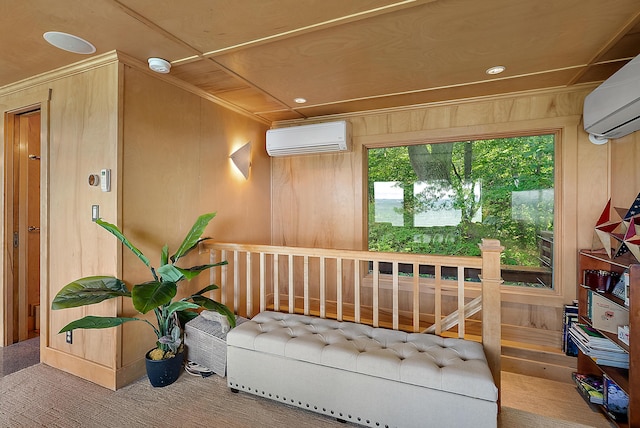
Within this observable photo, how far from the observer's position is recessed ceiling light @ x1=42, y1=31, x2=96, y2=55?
6.07 ft

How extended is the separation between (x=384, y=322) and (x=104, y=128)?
124 inches

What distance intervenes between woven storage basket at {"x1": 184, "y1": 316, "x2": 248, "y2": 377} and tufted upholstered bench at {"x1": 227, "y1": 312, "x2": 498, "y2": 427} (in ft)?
0.67

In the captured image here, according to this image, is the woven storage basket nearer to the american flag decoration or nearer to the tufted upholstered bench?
the tufted upholstered bench

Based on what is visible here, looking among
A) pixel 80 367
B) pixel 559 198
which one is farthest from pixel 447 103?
pixel 80 367

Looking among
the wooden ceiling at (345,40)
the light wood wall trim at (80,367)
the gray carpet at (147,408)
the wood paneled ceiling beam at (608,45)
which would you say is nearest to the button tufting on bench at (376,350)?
the gray carpet at (147,408)

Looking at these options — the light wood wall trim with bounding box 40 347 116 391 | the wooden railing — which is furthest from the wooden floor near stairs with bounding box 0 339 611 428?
the wooden railing

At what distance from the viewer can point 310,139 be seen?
11.0 feet

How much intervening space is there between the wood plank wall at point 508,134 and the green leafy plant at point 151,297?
66.3 inches

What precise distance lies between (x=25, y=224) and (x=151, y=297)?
87.6 inches

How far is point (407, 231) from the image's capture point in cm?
349

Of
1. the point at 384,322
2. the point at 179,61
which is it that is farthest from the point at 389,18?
the point at 384,322

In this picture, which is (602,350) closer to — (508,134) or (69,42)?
(508,134)

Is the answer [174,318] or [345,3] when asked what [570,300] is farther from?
[174,318]

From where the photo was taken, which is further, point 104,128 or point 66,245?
point 66,245
